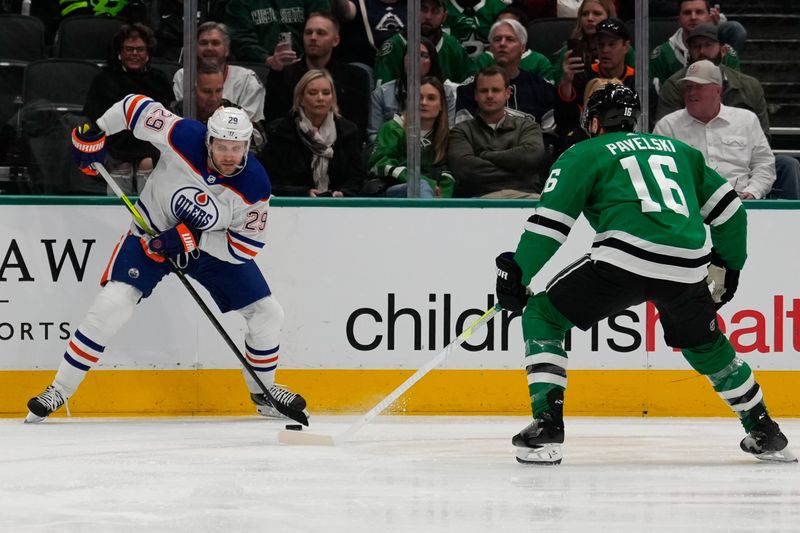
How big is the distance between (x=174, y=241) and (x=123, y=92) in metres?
0.77

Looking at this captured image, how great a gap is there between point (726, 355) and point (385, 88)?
203 centimetres

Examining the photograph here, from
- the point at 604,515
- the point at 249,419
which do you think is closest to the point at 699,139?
the point at 249,419

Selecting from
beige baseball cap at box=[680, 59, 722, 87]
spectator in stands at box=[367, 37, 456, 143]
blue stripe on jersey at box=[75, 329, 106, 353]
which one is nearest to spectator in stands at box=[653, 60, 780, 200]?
beige baseball cap at box=[680, 59, 722, 87]

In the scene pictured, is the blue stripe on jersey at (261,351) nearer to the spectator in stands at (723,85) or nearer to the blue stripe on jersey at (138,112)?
the blue stripe on jersey at (138,112)

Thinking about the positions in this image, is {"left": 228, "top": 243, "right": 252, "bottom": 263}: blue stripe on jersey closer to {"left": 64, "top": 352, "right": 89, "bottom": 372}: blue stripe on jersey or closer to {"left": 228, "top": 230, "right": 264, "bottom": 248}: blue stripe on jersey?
{"left": 228, "top": 230, "right": 264, "bottom": 248}: blue stripe on jersey

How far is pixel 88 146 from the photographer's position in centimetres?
533

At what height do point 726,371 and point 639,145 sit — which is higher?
point 639,145

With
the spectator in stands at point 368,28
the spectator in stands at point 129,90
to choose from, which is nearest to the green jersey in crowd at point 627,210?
the spectator in stands at point 368,28

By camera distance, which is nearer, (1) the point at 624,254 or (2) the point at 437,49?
(1) the point at 624,254

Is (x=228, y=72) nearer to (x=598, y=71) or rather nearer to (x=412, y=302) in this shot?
(x=412, y=302)

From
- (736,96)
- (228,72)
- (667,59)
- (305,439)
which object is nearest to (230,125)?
(228,72)

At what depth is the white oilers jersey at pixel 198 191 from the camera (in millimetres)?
5223

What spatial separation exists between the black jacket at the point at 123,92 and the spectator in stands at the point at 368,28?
71 centimetres

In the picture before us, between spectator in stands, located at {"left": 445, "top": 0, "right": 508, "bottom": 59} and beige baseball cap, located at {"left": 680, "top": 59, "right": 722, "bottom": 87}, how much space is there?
82 centimetres
